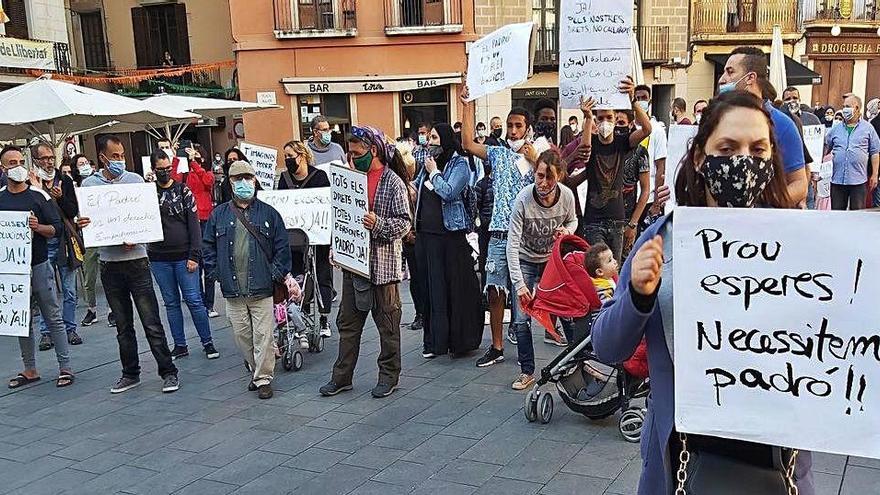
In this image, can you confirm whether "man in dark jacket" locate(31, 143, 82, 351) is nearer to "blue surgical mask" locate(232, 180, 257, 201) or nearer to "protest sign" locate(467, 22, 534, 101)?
"blue surgical mask" locate(232, 180, 257, 201)

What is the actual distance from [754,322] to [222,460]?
3899mm

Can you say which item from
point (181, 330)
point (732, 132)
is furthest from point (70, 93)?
point (732, 132)

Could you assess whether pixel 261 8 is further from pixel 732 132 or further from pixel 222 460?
pixel 732 132

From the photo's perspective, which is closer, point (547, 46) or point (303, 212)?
point (303, 212)

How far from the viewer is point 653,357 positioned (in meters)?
2.09

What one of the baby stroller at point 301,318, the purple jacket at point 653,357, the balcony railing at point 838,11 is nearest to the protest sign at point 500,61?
the baby stroller at point 301,318

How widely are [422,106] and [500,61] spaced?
17253mm

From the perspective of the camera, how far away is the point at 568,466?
14.4 feet

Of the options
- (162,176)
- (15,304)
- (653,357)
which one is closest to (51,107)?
(162,176)

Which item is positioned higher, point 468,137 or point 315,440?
Answer: point 468,137

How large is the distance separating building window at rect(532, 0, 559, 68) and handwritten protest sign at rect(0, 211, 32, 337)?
20.1 metres

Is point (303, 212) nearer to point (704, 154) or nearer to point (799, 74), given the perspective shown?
point (704, 154)

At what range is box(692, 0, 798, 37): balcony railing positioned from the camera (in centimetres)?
2525

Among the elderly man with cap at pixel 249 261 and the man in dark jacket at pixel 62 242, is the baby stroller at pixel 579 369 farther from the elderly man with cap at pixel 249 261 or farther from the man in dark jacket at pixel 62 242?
the man in dark jacket at pixel 62 242
